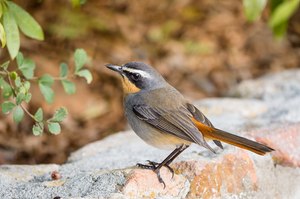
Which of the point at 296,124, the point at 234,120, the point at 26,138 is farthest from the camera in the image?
the point at 26,138

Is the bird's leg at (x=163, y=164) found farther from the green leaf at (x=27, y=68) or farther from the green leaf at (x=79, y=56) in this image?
the green leaf at (x=27, y=68)

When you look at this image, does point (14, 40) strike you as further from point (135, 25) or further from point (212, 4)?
point (212, 4)

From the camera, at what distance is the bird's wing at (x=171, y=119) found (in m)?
4.47

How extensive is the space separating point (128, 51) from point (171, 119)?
4024 millimetres

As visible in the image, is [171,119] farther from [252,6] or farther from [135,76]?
[252,6]

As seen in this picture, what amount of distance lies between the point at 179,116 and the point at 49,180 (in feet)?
3.21

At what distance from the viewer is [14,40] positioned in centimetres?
429

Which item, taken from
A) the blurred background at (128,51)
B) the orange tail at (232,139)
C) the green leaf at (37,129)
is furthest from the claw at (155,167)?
the blurred background at (128,51)

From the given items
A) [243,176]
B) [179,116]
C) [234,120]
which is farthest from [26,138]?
[243,176]

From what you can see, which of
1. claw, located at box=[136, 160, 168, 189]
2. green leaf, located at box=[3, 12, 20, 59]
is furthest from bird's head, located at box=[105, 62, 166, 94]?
green leaf, located at box=[3, 12, 20, 59]

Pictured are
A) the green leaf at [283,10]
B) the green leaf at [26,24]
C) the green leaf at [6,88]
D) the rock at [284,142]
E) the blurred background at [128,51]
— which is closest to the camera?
the green leaf at [6,88]

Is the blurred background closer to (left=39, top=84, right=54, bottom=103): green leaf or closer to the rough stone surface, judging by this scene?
the rough stone surface

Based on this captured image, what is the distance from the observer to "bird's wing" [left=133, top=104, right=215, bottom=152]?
4.47 metres

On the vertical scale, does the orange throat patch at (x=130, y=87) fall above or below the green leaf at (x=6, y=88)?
above
